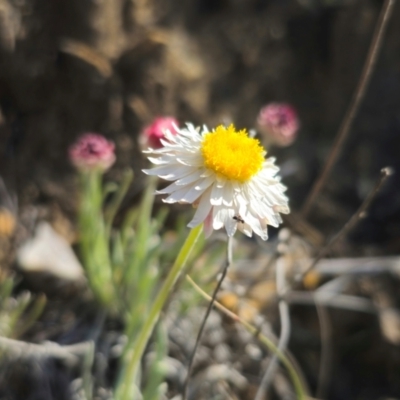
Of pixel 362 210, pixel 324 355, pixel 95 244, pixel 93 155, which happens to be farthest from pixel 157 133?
pixel 324 355

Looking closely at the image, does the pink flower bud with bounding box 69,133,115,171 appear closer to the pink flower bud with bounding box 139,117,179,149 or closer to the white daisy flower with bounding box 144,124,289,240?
the pink flower bud with bounding box 139,117,179,149

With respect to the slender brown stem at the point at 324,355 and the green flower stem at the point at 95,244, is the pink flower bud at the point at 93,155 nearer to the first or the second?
the green flower stem at the point at 95,244

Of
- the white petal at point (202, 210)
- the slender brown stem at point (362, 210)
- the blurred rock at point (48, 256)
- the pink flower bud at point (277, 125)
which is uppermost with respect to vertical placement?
the pink flower bud at point (277, 125)

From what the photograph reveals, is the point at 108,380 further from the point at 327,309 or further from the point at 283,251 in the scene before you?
the point at 327,309

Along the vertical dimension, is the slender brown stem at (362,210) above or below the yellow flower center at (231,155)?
above

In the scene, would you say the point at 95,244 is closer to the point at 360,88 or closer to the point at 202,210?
the point at 202,210

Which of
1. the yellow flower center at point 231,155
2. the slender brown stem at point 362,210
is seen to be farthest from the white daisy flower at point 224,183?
the slender brown stem at point 362,210

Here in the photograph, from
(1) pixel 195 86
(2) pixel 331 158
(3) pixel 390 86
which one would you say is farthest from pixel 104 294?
(3) pixel 390 86
